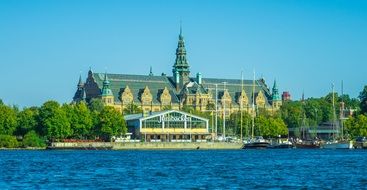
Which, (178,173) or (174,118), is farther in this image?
(174,118)

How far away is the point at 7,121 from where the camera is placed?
5669 inches

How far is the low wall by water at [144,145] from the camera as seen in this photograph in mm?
142125

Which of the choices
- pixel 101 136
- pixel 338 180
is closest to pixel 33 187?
pixel 338 180

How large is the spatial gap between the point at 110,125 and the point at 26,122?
41.6ft

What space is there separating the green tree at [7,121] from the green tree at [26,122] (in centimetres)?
100

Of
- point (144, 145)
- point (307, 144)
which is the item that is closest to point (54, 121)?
point (144, 145)

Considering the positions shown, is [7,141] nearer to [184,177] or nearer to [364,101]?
[364,101]

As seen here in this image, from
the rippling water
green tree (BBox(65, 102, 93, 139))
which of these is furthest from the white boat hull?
the rippling water

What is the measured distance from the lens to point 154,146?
14850 centimetres

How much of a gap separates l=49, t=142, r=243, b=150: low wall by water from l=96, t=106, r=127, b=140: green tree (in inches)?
162

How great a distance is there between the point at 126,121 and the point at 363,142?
38213mm

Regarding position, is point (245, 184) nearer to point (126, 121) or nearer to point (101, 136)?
point (101, 136)

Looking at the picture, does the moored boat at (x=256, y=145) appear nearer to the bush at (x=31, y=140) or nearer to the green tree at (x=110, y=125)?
the green tree at (x=110, y=125)

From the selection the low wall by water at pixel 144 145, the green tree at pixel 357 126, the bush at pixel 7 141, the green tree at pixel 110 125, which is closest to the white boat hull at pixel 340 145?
the green tree at pixel 357 126
